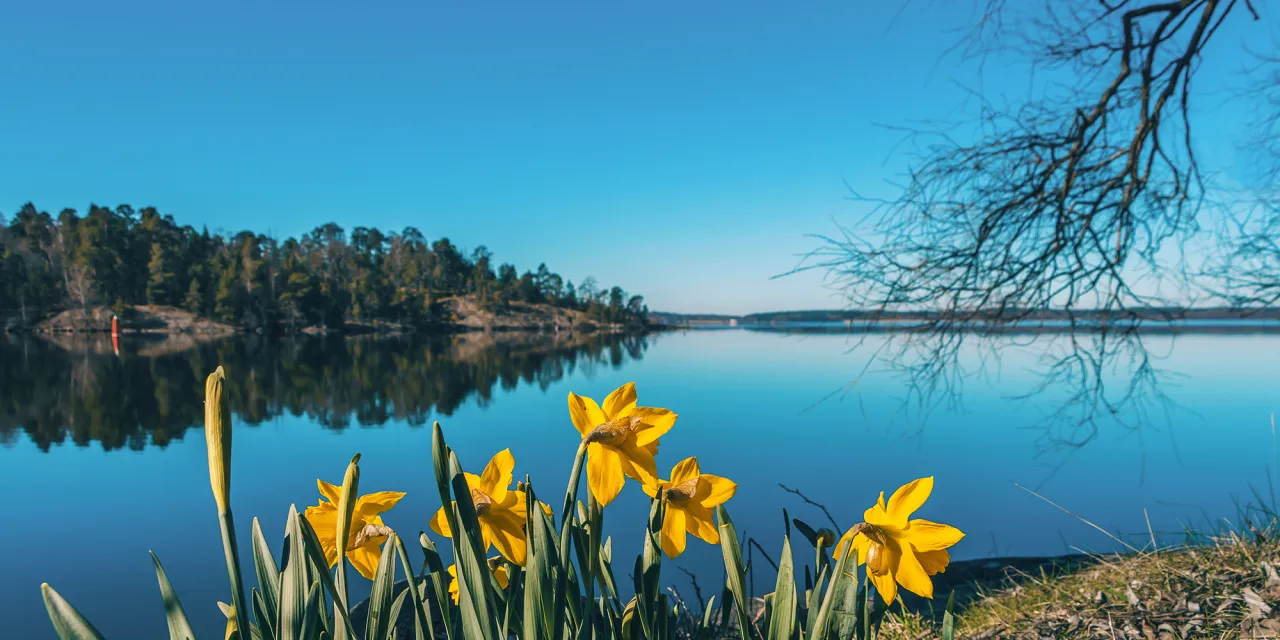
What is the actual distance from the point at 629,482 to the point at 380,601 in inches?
334

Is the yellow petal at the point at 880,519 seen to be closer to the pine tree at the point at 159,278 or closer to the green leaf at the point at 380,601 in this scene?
the green leaf at the point at 380,601

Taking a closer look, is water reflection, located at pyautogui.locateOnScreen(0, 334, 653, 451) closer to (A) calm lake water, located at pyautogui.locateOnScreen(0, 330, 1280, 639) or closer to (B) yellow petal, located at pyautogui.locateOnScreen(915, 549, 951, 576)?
(A) calm lake water, located at pyautogui.locateOnScreen(0, 330, 1280, 639)

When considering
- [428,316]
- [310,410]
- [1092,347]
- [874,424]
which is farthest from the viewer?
[428,316]

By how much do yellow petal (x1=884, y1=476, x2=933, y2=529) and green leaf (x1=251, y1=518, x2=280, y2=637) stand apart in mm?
967

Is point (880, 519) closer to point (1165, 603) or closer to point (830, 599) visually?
point (830, 599)

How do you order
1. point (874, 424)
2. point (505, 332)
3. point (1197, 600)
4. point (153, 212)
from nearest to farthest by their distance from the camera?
point (1197, 600) → point (874, 424) → point (153, 212) → point (505, 332)

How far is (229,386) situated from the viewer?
32.5 ft

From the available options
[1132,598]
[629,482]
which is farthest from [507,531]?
[629,482]

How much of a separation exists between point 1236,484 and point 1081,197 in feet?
36.1

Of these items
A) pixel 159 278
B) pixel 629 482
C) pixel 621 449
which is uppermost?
pixel 159 278

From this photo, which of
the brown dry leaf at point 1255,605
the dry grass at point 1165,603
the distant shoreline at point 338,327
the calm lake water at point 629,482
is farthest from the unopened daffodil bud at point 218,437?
the distant shoreline at point 338,327

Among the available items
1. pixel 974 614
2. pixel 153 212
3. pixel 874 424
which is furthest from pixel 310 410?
pixel 153 212

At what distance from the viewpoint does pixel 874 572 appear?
2.93 feet

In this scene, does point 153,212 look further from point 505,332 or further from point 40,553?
point 40,553
